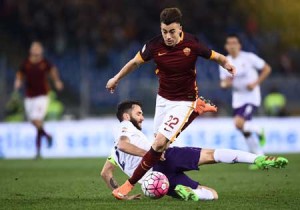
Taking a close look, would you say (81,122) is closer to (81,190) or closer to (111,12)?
(111,12)

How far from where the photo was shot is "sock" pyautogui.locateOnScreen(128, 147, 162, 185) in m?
9.77

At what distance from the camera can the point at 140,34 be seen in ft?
83.9

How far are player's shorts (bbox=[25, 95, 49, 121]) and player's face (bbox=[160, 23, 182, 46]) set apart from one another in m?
10.8

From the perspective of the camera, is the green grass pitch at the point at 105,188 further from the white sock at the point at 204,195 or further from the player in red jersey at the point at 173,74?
the player in red jersey at the point at 173,74

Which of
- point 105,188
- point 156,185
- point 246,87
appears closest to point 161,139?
point 156,185

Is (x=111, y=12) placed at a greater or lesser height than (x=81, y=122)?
greater

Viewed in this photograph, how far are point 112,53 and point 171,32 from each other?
48.2ft

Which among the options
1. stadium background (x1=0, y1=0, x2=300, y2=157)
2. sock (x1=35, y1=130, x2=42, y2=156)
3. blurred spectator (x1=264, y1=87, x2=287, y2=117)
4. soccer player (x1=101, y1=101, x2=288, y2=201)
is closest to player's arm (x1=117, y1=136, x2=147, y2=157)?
soccer player (x1=101, y1=101, x2=288, y2=201)

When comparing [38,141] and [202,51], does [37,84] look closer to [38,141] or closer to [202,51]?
[38,141]

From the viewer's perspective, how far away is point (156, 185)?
9.66 meters

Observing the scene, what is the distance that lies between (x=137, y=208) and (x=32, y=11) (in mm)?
17712

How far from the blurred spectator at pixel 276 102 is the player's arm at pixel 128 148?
13.8 m

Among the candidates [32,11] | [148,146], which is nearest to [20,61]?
[32,11]

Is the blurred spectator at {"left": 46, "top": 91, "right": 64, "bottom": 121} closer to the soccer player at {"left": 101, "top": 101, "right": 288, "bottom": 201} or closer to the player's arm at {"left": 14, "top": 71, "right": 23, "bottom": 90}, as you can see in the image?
the player's arm at {"left": 14, "top": 71, "right": 23, "bottom": 90}
